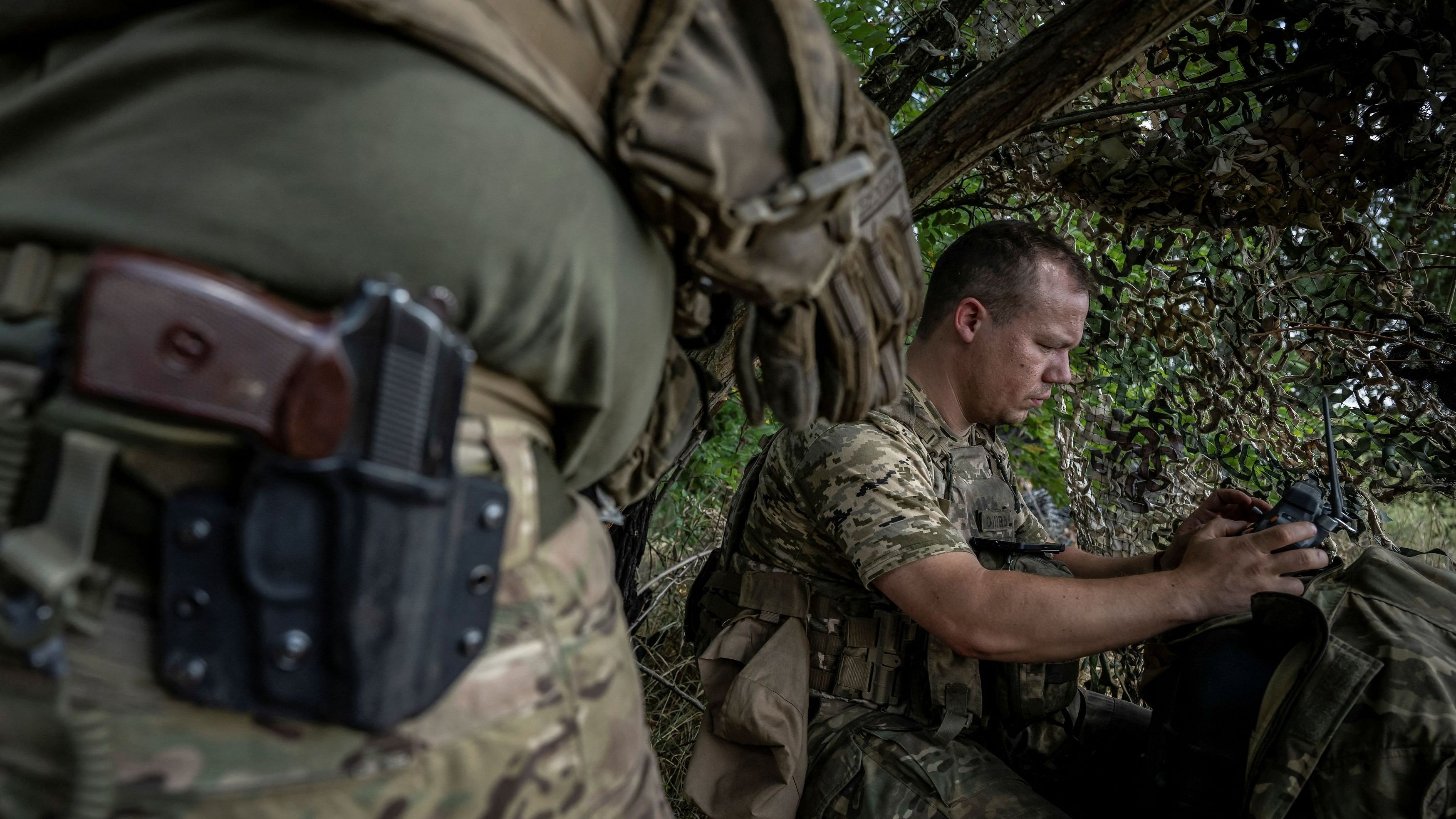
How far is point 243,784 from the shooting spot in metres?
0.65

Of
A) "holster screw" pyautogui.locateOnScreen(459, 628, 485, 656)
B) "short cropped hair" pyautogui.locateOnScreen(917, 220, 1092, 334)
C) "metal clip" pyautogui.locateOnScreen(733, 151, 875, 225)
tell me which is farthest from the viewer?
"short cropped hair" pyautogui.locateOnScreen(917, 220, 1092, 334)

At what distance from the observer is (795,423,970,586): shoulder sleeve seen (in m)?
1.90

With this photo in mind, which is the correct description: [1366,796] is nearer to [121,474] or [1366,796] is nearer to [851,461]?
[851,461]

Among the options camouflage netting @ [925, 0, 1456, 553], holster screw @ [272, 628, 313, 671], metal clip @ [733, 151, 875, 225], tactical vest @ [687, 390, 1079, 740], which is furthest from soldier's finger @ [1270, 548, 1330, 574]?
holster screw @ [272, 628, 313, 671]

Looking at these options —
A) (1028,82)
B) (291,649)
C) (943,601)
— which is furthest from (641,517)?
(291,649)

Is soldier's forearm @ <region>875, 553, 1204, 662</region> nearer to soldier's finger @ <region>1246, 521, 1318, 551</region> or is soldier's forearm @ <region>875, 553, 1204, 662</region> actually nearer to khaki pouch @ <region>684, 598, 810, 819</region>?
soldier's finger @ <region>1246, 521, 1318, 551</region>

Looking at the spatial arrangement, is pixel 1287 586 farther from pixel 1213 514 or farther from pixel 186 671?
pixel 186 671

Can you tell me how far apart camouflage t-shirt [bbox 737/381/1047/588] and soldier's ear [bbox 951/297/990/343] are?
19cm

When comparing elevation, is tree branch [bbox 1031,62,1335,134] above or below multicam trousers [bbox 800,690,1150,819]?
above

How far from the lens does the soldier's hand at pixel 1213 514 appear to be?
216cm

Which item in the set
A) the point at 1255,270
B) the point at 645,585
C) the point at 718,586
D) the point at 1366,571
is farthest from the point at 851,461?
the point at 1255,270

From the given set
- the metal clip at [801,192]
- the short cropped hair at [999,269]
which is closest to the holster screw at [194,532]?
the metal clip at [801,192]

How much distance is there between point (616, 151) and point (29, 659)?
0.57 meters

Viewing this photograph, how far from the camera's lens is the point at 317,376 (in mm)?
655
